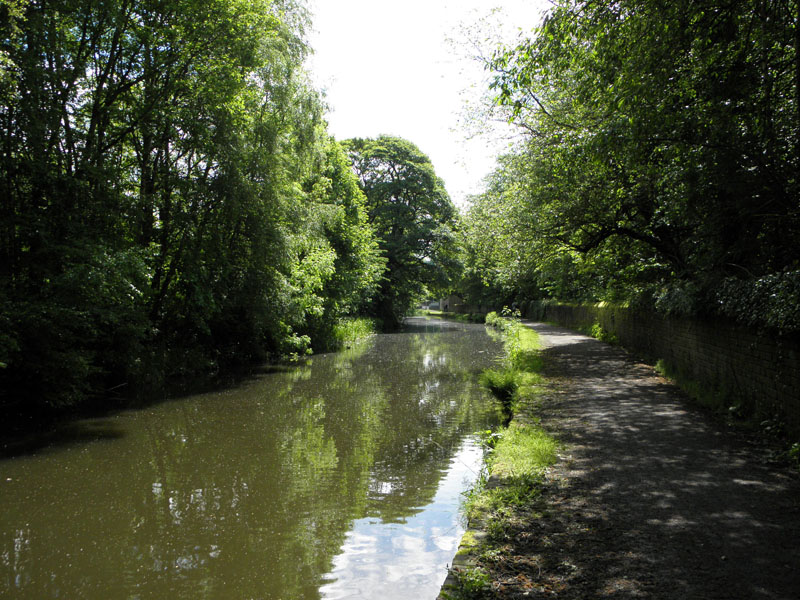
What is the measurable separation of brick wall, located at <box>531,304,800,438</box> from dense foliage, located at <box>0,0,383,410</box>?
34.8 ft

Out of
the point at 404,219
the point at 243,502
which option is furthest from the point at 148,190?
the point at 404,219

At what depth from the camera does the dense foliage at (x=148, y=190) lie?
31.6 ft

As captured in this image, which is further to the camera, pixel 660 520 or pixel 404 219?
pixel 404 219

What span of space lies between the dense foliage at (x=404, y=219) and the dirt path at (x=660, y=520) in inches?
1212

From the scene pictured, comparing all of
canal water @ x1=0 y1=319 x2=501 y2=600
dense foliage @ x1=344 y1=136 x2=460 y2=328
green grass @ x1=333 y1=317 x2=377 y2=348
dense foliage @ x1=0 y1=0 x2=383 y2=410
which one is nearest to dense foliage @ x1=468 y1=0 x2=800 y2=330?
canal water @ x1=0 y1=319 x2=501 y2=600

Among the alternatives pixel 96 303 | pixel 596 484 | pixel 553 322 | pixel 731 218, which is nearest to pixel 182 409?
pixel 96 303

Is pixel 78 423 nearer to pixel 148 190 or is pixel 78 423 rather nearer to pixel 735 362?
pixel 148 190

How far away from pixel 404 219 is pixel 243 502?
3306 centimetres

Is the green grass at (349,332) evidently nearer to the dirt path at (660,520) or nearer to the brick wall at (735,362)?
the brick wall at (735,362)

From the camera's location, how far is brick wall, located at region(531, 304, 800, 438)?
20.1 ft

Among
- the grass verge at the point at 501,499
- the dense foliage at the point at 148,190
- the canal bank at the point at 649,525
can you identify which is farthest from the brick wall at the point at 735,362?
the dense foliage at the point at 148,190

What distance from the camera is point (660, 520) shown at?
4.10 meters

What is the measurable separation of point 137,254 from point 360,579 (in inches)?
369

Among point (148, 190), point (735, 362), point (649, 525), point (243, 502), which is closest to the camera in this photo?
point (649, 525)
